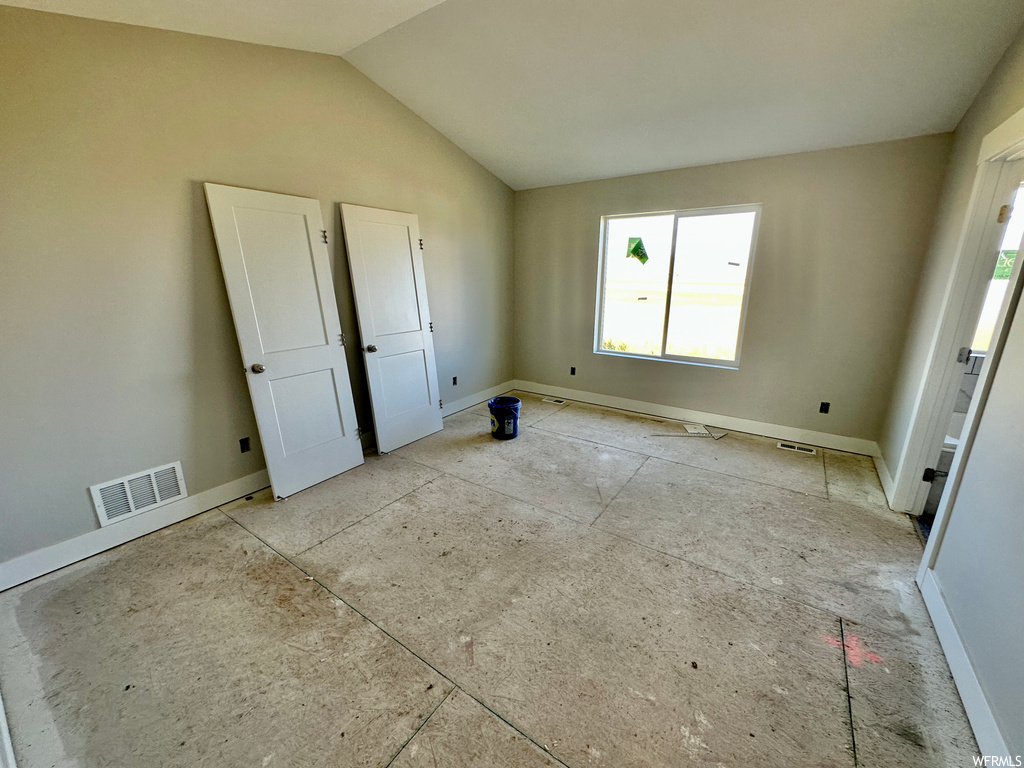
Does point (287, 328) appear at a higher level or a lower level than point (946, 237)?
lower

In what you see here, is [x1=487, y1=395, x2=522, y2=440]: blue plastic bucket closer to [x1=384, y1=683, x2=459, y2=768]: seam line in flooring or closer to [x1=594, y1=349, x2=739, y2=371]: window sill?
[x1=594, y1=349, x2=739, y2=371]: window sill

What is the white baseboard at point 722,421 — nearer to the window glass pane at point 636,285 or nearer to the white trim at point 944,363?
the window glass pane at point 636,285

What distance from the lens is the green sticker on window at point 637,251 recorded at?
3.99 metres

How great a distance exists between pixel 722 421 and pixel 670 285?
1498mm

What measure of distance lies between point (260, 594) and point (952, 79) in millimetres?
4624

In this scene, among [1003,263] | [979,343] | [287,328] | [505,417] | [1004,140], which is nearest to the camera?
[1004,140]

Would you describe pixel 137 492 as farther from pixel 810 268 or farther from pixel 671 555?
pixel 810 268

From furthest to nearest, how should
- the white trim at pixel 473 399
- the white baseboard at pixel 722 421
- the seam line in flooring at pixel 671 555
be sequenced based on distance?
1. the white trim at pixel 473 399
2. the white baseboard at pixel 722 421
3. the seam line in flooring at pixel 671 555

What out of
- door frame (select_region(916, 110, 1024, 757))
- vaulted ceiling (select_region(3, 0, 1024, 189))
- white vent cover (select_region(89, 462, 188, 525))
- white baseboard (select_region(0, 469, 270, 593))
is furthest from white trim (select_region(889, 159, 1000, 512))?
white vent cover (select_region(89, 462, 188, 525))

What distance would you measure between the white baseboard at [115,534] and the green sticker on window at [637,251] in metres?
3.99

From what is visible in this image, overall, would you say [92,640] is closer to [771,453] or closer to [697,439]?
[697,439]

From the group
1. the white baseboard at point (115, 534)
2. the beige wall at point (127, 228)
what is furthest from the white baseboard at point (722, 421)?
the white baseboard at point (115, 534)

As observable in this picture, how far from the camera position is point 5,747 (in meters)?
1.20

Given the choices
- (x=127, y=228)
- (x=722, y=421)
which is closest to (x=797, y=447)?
(x=722, y=421)
